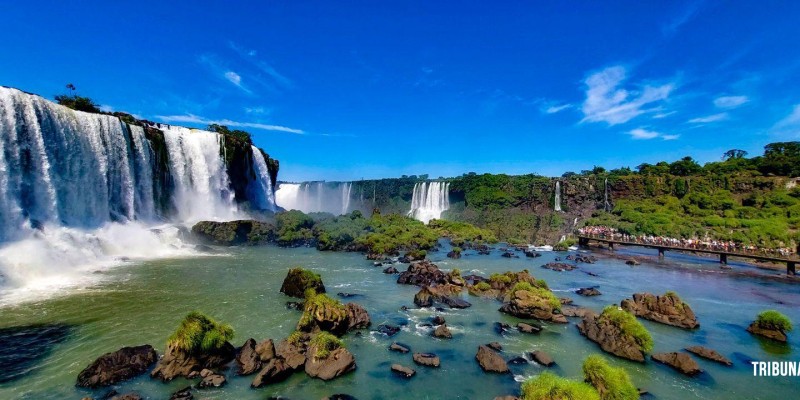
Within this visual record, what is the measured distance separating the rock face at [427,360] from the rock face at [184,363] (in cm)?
648

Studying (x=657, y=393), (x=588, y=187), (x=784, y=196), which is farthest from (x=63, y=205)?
(x=784, y=196)

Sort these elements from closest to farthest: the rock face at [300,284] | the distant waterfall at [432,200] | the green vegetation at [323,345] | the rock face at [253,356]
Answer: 1. the rock face at [253,356]
2. the green vegetation at [323,345]
3. the rock face at [300,284]
4. the distant waterfall at [432,200]

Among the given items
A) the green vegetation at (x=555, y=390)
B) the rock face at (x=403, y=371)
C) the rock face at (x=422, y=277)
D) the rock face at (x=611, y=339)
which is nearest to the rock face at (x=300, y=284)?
the rock face at (x=422, y=277)

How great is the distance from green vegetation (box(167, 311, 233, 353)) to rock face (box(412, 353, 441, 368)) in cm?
665

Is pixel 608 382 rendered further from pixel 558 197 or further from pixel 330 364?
pixel 558 197

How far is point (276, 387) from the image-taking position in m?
11.5

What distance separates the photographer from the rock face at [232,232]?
4334 cm

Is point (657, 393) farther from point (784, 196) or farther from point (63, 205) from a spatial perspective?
point (784, 196)

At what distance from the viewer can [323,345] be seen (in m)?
13.2

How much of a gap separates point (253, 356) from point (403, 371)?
5.02 m

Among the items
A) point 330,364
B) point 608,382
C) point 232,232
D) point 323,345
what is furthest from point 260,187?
point 608,382

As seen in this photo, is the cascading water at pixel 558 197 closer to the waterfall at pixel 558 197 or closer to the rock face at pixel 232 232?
the waterfall at pixel 558 197

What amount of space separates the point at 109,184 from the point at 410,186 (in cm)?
6734

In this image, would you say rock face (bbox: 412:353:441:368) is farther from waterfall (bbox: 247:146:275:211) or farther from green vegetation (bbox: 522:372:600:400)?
waterfall (bbox: 247:146:275:211)
